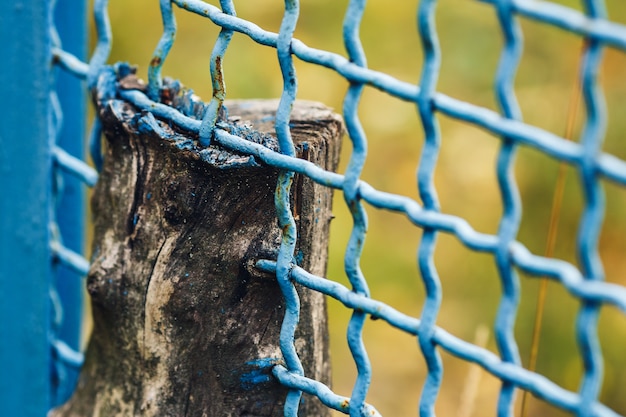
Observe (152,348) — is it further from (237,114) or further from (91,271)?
(237,114)

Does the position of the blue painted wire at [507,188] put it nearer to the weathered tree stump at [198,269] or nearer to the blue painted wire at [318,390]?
the blue painted wire at [318,390]

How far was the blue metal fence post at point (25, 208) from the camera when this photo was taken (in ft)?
3.80

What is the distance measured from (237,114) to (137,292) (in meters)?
0.31

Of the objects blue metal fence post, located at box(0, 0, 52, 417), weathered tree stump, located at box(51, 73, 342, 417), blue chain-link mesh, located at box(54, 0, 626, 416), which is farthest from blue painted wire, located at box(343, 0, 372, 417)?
blue metal fence post, located at box(0, 0, 52, 417)

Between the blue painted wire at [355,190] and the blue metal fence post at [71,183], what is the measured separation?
0.71m

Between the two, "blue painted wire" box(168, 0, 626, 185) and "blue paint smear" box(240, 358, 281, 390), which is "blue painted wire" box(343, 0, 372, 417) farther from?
"blue paint smear" box(240, 358, 281, 390)

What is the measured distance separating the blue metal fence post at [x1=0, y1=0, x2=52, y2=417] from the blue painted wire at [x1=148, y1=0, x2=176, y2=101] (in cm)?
23

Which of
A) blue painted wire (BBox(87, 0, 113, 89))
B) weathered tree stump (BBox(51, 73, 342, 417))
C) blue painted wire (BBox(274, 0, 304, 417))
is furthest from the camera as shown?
blue painted wire (BBox(87, 0, 113, 89))

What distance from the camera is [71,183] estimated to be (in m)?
1.47

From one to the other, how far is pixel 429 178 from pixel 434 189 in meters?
0.06

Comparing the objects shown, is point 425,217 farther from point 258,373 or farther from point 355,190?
point 258,373

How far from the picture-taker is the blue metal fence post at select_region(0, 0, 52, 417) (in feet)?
3.80

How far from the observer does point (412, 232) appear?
3111 mm

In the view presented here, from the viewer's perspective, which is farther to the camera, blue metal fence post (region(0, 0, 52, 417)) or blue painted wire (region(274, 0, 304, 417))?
blue metal fence post (region(0, 0, 52, 417))
